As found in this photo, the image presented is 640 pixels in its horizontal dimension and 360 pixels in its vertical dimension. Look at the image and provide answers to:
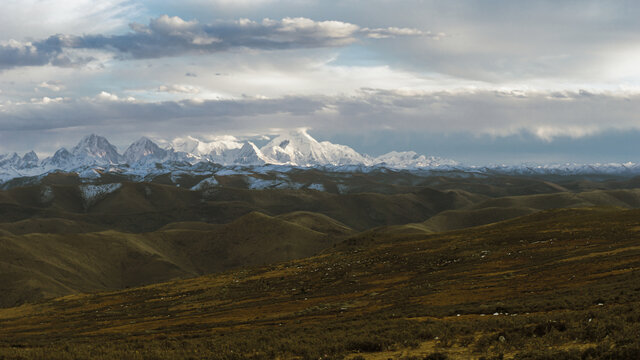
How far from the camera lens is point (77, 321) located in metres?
62.1

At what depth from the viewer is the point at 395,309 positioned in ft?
135

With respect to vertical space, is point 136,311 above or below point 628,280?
below

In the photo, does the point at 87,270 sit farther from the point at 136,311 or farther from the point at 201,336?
the point at 201,336

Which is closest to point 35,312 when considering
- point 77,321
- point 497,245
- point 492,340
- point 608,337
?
point 77,321

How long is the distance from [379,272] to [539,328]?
44.8 metres

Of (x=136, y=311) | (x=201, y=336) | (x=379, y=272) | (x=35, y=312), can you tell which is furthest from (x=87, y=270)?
(x=201, y=336)

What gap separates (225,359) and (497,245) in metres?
55.5

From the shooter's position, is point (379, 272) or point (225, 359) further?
point (379, 272)

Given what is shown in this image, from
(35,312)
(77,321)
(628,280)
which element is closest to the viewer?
(628,280)

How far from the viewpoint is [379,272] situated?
70.2 m

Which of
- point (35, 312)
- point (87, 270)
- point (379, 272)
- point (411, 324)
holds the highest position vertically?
point (411, 324)

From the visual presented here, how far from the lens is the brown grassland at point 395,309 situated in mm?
26000

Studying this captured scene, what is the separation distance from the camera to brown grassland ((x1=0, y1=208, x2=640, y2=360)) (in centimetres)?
2600

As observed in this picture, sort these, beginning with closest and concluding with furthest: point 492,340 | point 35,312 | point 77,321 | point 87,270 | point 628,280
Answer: point 492,340
point 628,280
point 77,321
point 35,312
point 87,270
